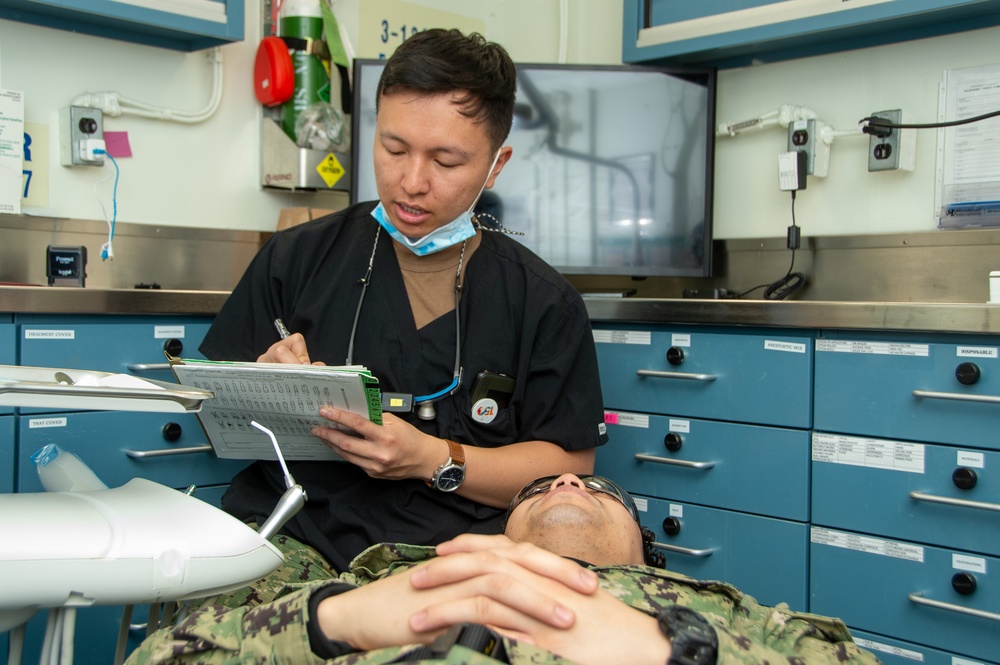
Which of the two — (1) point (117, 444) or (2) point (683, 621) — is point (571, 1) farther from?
(2) point (683, 621)

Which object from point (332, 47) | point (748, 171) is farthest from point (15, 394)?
point (748, 171)

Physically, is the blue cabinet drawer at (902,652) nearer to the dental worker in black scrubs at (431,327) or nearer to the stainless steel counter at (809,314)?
the stainless steel counter at (809,314)

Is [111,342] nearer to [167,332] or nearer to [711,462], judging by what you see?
[167,332]

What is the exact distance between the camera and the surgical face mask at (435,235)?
5.28 feet

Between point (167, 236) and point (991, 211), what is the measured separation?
212cm

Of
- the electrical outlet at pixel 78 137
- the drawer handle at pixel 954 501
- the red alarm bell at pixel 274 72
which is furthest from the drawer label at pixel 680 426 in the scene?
the electrical outlet at pixel 78 137

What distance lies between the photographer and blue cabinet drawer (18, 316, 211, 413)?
5.92ft

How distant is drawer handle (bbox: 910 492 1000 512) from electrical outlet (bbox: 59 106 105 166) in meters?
2.04

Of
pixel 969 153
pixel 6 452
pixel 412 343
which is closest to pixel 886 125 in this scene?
pixel 969 153

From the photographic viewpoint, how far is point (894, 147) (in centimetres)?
246

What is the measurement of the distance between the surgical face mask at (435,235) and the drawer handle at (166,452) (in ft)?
2.33

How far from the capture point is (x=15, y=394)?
0.95 metres

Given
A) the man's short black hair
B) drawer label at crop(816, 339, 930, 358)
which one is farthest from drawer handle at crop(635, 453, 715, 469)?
the man's short black hair

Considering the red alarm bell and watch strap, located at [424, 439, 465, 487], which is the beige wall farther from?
watch strap, located at [424, 439, 465, 487]
